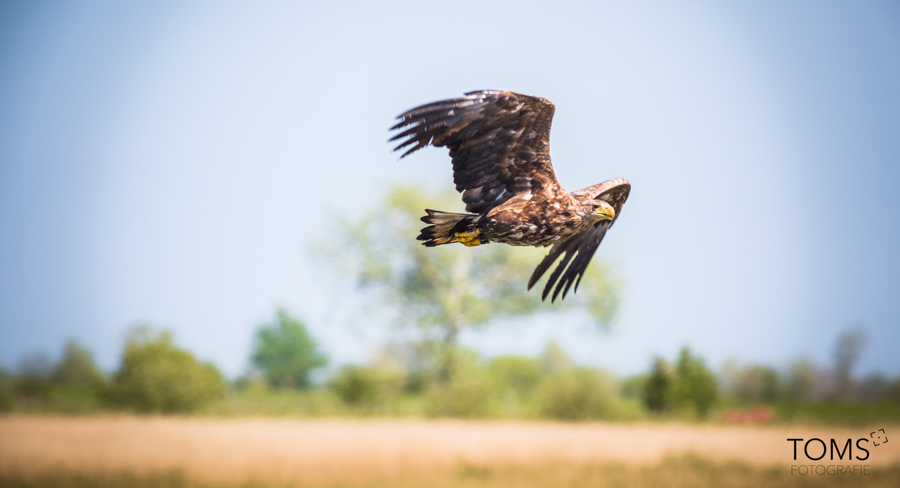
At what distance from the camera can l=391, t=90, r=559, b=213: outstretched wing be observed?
5.21 meters

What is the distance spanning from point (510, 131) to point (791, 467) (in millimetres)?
15019

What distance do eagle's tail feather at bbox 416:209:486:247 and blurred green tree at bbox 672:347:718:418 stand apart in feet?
64.5

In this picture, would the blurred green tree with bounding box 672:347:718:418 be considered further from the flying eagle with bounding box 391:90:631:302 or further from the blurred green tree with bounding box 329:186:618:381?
the flying eagle with bounding box 391:90:631:302

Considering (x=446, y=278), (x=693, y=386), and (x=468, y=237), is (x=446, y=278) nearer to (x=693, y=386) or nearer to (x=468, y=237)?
(x=693, y=386)

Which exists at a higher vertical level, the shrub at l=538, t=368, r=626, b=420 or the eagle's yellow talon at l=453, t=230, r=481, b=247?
the eagle's yellow talon at l=453, t=230, r=481, b=247

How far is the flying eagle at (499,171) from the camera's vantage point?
5.23 metres

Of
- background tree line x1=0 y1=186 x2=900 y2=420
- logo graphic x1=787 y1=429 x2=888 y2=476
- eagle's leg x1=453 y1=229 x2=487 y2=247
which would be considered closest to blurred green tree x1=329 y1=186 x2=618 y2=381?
background tree line x1=0 y1=186 x2=900 y2=420

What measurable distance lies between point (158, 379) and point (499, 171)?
18367 mm

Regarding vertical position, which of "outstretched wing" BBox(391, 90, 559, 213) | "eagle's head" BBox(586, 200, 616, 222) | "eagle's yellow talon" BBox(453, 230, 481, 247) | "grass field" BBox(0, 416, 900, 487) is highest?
"outstretched wing" BBox(391, 90, 559, 213)

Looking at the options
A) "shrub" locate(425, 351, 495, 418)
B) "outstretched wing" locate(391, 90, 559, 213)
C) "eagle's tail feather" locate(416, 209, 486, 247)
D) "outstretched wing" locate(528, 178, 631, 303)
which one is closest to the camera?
"outstretched wing" locate(391, 90, 559, 213)

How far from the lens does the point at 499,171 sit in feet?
18.5

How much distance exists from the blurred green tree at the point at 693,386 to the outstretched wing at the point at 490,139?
19.6 meters

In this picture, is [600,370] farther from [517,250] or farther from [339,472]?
[339,472]

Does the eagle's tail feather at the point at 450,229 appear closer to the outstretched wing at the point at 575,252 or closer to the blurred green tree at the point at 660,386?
the outstretched wing at the point at 575,252
